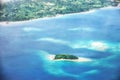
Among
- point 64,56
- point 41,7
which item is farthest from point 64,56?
point 41,7

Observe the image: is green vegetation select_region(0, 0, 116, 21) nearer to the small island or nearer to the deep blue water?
the deep blue water

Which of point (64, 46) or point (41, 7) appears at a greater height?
point (41, 7)

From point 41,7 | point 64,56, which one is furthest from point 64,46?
point 41,7

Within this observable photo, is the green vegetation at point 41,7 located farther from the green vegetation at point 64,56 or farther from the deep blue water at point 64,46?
the green vegetation at point 64,56

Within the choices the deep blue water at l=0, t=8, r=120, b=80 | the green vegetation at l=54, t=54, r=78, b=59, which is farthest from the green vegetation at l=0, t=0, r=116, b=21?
the green vegetation at l=54, t=54, r=78, b=59

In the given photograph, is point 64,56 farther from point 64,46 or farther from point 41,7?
point 41,7

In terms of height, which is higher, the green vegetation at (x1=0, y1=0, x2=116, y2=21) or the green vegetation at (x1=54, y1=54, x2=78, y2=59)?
the green vegetation at (x1=0, y1=0, x2=116, y2=21)
